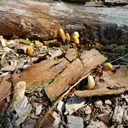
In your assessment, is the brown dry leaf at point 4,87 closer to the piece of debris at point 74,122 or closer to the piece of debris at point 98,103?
the piece of debris at point 74,122

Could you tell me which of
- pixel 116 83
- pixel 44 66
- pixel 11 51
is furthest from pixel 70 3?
pixel 116 83

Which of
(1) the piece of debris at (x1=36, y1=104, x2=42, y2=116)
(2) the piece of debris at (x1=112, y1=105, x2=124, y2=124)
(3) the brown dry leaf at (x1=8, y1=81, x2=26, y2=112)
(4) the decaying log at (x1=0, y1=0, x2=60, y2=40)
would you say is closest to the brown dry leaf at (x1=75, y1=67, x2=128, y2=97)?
(2) the piece of debris at (x1=112, y1=105, x2=124, y2=124)

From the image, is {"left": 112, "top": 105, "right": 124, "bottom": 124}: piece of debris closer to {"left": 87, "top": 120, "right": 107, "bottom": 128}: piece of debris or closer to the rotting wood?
{"left": 87, "top": 120, "right": 107, "bottom": 128}: piece of debris

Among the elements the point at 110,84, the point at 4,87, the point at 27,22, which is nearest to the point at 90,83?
the point at 110,84

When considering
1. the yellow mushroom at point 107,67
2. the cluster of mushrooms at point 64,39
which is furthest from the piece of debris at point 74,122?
the cluster of mushrooms at point 64,39

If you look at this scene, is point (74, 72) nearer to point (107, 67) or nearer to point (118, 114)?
point (107, 67)

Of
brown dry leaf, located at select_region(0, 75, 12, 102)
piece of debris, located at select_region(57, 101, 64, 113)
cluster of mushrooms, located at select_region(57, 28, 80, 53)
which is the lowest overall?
piece of debris, located at select_region(57, 101, 64, 113)
